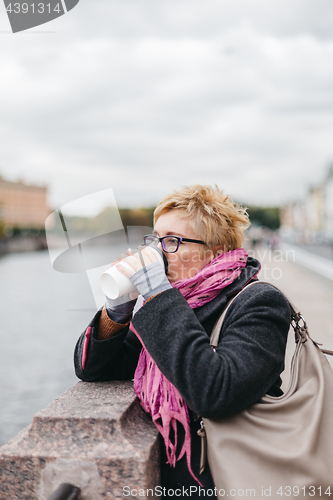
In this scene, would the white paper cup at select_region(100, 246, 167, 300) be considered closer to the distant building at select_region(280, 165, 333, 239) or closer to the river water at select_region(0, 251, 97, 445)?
the river water at select_region(0, 251, 97, 445)

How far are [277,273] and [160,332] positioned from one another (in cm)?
1443

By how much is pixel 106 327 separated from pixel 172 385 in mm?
400

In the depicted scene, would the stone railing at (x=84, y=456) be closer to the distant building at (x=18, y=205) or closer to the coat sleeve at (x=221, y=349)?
the coat sleeve at (x=221, y=349)

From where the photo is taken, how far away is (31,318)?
581 inches

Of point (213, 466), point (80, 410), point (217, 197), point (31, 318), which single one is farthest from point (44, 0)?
point (31, 318)

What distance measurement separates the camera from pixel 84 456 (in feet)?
4.47

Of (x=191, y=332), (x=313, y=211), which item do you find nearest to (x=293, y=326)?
(x=191, y=332)

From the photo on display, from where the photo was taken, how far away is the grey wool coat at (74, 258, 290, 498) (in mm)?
1354

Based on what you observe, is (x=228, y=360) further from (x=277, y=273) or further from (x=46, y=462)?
(x=277, y=273)

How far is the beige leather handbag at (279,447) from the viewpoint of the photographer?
1321 mm

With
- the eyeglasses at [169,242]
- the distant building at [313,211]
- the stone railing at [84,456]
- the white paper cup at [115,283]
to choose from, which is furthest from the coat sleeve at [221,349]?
the distant building at [313,211]

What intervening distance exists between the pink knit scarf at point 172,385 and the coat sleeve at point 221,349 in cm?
13

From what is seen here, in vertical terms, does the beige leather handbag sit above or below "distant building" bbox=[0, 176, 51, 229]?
above

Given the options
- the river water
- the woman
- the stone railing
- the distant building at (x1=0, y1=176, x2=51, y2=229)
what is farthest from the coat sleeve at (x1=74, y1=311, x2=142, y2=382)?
the distant building at (x1=0, y1=176, x2=51, y2=229)
